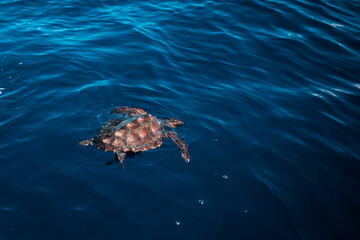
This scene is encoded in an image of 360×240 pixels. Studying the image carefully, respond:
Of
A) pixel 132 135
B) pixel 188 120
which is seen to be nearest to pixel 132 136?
pixel 132 135

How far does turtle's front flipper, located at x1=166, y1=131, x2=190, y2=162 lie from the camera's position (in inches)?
340

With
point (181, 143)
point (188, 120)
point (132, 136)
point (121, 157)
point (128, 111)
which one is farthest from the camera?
point (188, 120)

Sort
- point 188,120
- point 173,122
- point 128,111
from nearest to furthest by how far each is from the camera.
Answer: point 173,122
point 128,111
point 188,120

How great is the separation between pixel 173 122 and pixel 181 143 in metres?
1.06

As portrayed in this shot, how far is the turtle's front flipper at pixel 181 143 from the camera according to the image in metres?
8.64

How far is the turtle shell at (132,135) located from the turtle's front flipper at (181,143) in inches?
11.7

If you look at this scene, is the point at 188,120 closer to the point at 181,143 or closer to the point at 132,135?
the point at 181,143

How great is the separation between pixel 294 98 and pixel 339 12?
10.7 m

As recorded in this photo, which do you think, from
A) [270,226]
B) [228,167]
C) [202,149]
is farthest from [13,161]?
Answer: [270,226]

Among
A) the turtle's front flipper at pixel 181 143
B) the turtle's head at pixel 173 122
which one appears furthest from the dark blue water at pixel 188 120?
the turtle's head at pixel 173 122

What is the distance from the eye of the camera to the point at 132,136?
8672 mm

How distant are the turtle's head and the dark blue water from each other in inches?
12.7

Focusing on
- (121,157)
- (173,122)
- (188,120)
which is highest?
(173,122)

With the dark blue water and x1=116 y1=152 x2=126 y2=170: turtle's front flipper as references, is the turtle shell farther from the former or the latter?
the dark blue water
